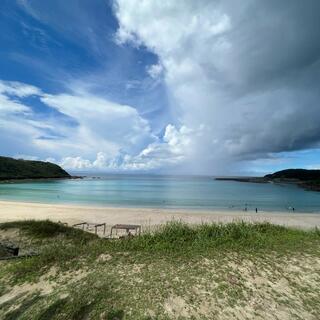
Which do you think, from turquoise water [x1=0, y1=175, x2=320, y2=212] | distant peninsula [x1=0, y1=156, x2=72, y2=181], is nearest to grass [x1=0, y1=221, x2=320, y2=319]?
turquoise water [x1=0, y1=175, x2=320, y2=212]

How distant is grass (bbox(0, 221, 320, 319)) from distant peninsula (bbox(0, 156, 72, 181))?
127816 mm

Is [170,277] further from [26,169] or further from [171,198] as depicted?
[26,169]

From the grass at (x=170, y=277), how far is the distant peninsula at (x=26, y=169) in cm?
12782

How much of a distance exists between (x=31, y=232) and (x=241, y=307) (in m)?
12.9

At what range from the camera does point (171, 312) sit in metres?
6.95

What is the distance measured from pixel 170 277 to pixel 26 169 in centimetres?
16076

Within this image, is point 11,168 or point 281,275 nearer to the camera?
point 281,275

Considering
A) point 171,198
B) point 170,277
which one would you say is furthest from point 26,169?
point 170,277

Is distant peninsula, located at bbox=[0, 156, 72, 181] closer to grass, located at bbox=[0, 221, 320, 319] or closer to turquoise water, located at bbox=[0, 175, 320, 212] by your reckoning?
turquoise water, located at bbox=[0, 175, 320, 212]

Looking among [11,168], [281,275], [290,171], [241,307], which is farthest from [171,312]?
[290,171]

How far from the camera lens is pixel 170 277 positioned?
8.42m

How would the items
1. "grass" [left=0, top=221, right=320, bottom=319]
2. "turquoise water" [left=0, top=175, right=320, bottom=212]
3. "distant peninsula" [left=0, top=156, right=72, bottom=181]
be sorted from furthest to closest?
"distant peninsula" [left=0, top=156, right=72, bottom=181] → "turquoise water" [left=0, top=175, right=320, bottom=212] → "grass" [left=0, top=221, right=320, bottom=319]

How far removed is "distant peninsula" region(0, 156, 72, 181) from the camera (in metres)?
135

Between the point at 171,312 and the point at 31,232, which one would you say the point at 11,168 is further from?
the point at 171,312
